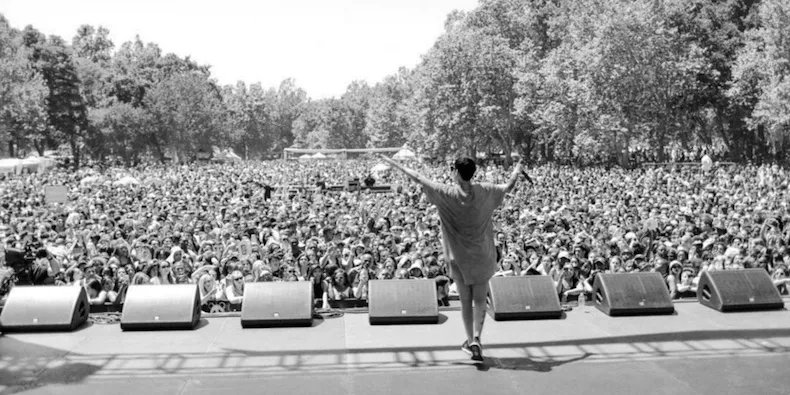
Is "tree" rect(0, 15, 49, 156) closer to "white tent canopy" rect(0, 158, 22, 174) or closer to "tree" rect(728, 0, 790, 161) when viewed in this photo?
"white tent canopy" rect(0, 158, 22, 174)

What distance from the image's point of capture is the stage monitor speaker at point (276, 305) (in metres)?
6.21

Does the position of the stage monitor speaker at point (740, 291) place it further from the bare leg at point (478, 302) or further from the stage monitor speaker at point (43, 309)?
the stage monitor speaker at point (43, 309)

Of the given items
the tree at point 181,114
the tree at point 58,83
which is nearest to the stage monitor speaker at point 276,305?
the tree at point 58,83

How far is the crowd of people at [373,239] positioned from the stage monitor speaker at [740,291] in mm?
1615

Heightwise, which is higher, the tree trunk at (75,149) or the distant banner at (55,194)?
the tree trunk at (75,149)

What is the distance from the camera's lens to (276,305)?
248 inches

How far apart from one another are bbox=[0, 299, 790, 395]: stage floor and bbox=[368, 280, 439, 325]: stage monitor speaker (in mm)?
94

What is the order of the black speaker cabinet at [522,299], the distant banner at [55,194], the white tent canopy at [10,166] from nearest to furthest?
1. the black speaker cabinet at [522,299]
2. the distant banner at [55,194]
3. the white tent canopy at [10,166]

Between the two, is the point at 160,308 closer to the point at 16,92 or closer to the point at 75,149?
the point at 16,92

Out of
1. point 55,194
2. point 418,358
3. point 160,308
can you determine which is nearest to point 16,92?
point 55,194

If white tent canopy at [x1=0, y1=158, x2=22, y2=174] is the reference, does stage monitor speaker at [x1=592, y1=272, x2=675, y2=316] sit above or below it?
below

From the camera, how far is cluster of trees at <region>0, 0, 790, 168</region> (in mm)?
36344

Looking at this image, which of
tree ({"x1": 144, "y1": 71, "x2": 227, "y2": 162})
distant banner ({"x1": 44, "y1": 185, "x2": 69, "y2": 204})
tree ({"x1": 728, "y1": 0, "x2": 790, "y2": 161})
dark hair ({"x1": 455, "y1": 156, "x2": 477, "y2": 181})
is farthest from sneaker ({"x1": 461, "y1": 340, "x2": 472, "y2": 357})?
tree ({"x1": 144, "y1": 71, "x2": 227, "y2": 162})

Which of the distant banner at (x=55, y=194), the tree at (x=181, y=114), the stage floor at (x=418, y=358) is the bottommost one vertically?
the stage floor at (x=418, y=358)
